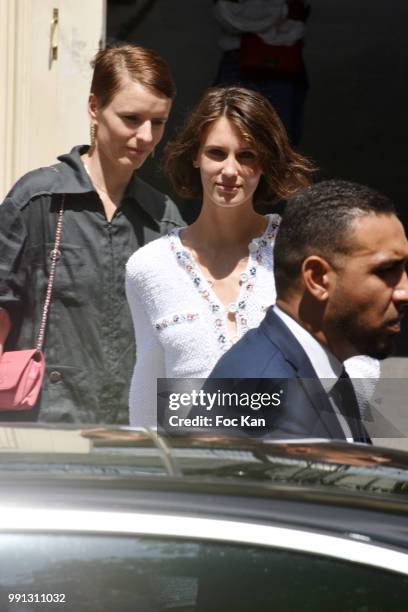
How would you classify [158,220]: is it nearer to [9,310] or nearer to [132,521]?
[9,310]

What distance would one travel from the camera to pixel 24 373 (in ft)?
15.8

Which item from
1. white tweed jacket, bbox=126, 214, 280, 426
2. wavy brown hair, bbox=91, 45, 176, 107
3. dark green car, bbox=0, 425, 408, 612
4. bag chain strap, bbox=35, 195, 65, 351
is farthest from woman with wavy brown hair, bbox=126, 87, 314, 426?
dark green car, bbox=0, 425, 408, 612

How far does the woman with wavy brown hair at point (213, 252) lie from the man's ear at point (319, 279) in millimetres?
816

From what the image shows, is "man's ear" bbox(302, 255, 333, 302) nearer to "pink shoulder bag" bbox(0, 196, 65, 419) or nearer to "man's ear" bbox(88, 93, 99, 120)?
"pink shoulder bag" bbox(0, 196, 65, 419)

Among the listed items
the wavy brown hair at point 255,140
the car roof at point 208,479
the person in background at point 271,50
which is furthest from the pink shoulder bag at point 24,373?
the person in background at point 271,50

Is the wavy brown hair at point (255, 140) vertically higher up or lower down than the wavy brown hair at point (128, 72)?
lower down

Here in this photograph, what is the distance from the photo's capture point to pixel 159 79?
199 inches

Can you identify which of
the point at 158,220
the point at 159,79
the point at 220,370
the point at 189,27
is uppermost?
the point at 189,27

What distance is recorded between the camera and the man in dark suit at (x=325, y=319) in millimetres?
3525

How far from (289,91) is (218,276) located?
13.8 ft

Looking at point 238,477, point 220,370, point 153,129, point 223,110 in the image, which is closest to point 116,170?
point 153,129

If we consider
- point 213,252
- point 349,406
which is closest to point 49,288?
point 213,252

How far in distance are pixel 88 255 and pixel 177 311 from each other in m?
0.61

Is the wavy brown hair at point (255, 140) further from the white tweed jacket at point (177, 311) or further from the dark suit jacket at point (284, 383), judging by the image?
the dark suit jacket at point (284, 383)
